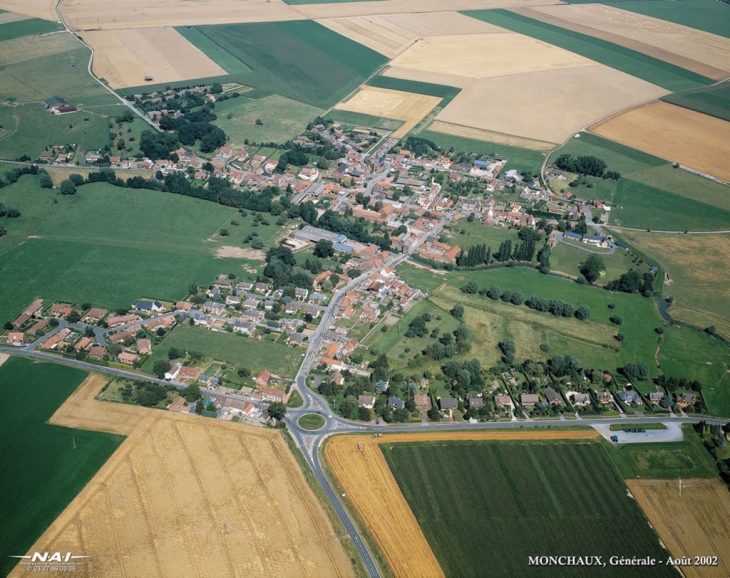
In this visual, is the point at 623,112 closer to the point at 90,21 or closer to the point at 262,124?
the point at 262,124

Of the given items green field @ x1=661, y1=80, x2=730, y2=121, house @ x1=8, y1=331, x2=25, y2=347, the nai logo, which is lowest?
the nai logo

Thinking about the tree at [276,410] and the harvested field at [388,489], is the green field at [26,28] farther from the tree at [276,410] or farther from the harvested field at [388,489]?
the harvested field at [388,489]

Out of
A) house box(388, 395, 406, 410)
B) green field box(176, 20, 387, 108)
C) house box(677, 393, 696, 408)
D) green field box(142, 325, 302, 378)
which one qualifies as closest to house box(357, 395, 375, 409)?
house box(388, 395, 406, 410)

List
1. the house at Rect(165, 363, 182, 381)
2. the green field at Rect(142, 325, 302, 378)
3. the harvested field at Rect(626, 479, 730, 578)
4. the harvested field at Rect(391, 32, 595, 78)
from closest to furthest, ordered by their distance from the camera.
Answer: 1. the harvested field at Rect(626, 479, 730, 578)
2. the house at Rect(165, 363, 182, 381)
3. the green field at Rect(142, 325, 302, 378)
4. the harvested field at Rect(391, 32, 595, 78)

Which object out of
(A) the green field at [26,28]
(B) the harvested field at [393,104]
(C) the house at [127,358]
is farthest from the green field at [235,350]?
(A) the green field at [26,28]

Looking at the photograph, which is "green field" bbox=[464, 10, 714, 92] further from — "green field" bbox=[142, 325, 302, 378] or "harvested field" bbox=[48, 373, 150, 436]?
"harvested field" bbox=[48, 373, 150, 436]

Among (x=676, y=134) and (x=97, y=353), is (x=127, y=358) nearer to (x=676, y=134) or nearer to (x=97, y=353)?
(x=97, y=353)
